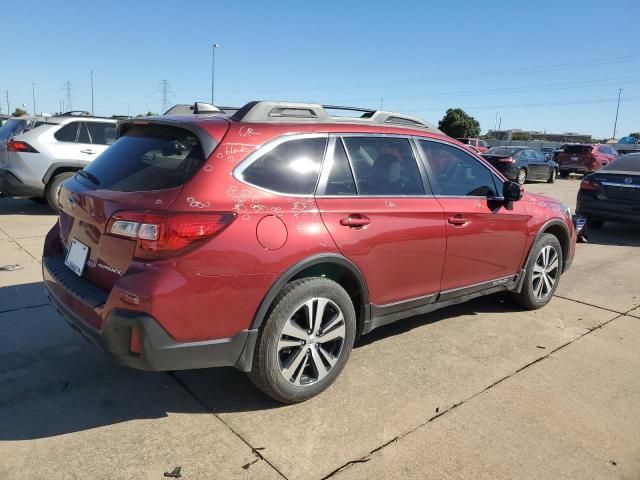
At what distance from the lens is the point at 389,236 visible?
11.3 ft

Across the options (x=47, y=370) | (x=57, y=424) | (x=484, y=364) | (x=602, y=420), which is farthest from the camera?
(x=484, y=364)

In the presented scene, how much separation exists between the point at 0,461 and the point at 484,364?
3041mm

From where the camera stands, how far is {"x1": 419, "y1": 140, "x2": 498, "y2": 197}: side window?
13.1ft

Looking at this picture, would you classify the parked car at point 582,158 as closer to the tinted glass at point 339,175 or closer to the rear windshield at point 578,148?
the rear windshield at point 578,148

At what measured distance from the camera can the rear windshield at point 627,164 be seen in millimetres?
9297

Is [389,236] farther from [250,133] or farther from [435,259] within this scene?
[250,133]

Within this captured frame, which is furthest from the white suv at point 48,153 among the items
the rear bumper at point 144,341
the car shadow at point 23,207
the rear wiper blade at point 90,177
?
the rear bumper at point 144,341

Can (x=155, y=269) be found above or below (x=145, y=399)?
above

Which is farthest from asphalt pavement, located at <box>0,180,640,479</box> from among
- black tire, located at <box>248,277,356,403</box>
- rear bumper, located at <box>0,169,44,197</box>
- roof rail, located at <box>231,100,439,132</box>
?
rear bumper, located at <box>0,169,44,197</box>

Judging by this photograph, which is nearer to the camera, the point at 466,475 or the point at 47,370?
the point at 466,475

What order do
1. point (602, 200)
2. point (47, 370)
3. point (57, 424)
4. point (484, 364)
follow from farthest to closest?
point (602, 200), point (484, 364), point (47, 370), point (57, 424)

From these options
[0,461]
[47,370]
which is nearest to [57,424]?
[0,461]

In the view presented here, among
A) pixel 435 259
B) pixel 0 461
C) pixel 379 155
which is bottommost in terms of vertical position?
pixel 0 461

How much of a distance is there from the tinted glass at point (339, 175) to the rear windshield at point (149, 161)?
0.84 metres
